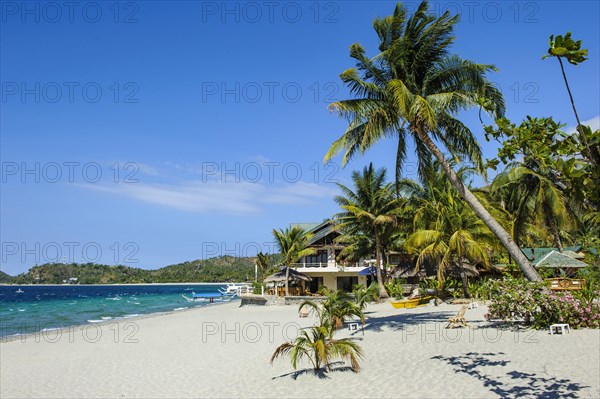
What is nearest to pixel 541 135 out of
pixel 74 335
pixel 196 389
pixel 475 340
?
pixel 196 389

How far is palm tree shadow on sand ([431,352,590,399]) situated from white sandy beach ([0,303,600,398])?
0.7 inches

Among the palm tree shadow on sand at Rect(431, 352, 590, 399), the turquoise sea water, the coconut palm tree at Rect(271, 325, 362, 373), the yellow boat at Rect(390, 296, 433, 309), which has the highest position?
the coconut palm tree at Rect(271, 325, 362, 373)

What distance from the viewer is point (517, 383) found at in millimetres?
8102

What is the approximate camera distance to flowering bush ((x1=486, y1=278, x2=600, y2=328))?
12.8 m

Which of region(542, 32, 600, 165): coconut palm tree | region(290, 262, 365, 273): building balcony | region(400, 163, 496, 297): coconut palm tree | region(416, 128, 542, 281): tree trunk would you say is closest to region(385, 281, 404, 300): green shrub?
region(400, 163, 496, 297): coconut palm tree

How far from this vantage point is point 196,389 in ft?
31.2

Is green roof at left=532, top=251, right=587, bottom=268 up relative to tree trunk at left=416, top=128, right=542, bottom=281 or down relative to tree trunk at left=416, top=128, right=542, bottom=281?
down

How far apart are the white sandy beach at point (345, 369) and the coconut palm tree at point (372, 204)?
10.9 meters

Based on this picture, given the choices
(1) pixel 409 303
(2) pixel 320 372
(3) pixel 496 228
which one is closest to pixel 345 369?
(2) pixel 320 372

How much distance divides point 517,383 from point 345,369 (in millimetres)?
3535

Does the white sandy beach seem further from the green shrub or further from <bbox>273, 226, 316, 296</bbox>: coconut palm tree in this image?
<bbox>273, 226, 316, 296</bbox>: coconut palm tree

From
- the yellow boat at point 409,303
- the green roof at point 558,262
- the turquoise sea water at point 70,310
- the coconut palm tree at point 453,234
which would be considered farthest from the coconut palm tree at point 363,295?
the turquoise sea water at point 70,310

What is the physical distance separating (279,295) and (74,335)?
1674 cm

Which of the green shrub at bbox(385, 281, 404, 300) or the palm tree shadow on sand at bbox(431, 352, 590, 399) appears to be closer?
the palm tree shadow on sand at bbox(431, 352, 590, 399)
